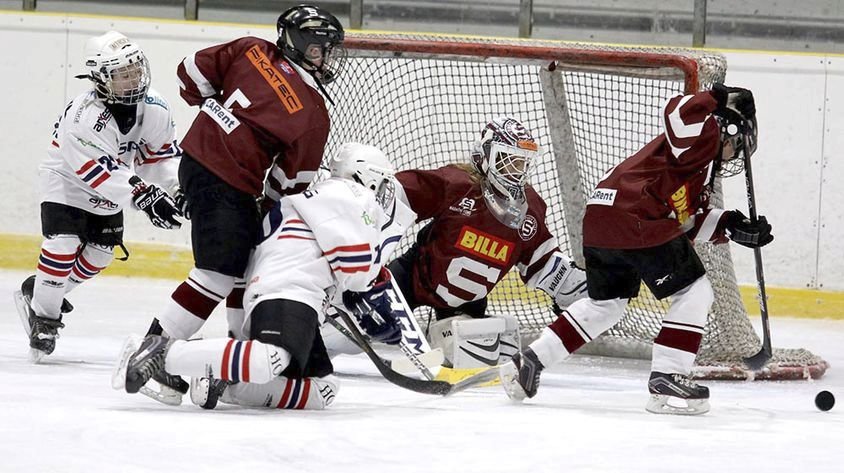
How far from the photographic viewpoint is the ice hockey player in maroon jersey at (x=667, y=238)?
3.43 meters

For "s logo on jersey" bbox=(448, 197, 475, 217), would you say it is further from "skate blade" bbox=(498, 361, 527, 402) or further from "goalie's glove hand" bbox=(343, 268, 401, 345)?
"goalie's glove hand" bbox=(343, 268, 401, 345)

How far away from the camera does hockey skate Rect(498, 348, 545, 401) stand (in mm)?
3561

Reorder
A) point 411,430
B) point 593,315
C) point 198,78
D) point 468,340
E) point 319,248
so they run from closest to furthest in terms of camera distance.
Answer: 1. point 411,430
2. point 319,248
3. point 593,315
4. point 198,78
5. point 468,340

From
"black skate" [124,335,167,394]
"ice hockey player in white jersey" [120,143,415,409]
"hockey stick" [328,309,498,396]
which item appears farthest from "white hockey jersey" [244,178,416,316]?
"hockey stick" [328,309,498,396]

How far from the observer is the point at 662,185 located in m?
3.49

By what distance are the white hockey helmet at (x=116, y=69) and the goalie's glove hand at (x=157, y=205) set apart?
1.21 ft

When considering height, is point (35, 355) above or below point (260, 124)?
below

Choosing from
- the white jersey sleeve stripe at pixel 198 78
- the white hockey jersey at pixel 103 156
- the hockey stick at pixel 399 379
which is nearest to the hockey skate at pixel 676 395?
the hockey stick at pixel 399 379

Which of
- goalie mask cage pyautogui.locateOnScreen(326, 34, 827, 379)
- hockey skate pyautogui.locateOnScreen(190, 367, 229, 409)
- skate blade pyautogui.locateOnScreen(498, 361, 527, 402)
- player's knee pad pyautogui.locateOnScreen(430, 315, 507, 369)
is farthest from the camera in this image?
goalie mask cage pyautogui.locateOnScreen(326, 34, 827, 379)

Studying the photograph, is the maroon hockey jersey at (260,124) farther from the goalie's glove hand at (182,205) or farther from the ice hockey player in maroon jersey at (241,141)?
the goalie's glove hand at (182,205)

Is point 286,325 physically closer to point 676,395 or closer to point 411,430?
point 411,430

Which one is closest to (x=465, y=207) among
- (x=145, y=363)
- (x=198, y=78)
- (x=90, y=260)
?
(x=198, y=78)

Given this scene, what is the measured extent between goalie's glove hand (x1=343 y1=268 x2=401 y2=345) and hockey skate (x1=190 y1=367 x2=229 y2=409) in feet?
1.44

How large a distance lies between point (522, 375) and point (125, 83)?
151 centimetres
